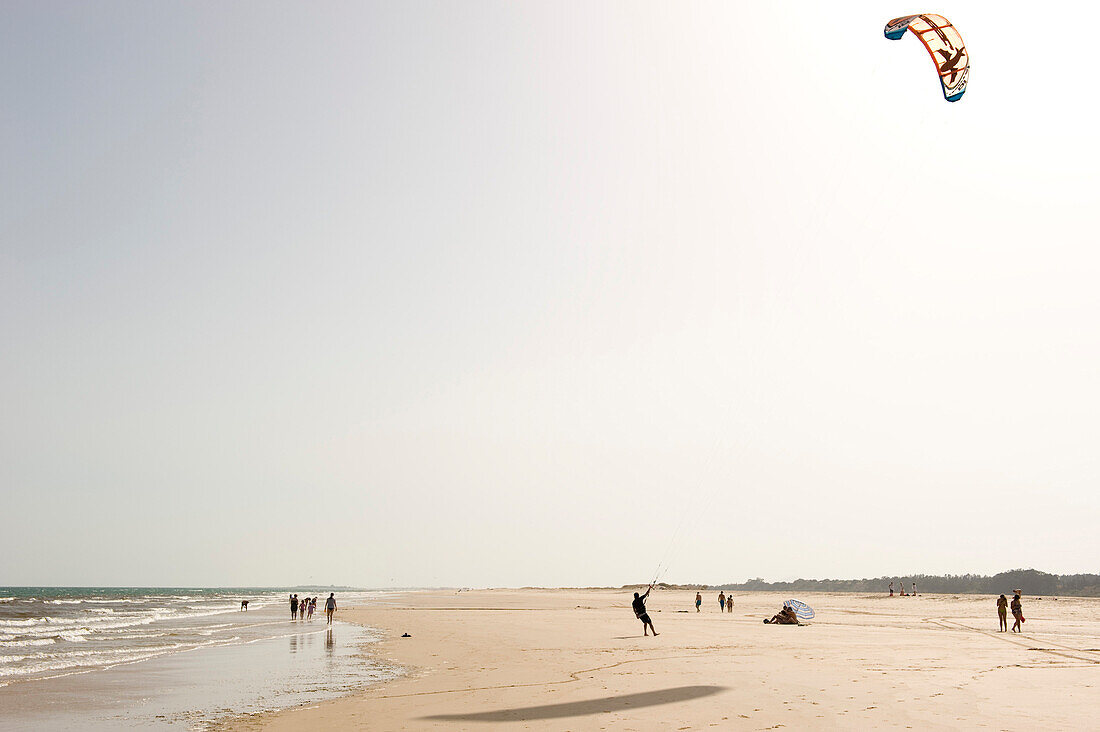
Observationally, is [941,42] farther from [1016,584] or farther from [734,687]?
[1016,584]

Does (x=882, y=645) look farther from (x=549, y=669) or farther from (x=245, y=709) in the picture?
(x=245, y=709)

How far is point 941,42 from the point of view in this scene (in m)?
13.4

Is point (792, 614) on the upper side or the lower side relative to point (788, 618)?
upper

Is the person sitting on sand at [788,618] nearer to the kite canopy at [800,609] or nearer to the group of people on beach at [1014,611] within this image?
the kite canopy at [800,609]

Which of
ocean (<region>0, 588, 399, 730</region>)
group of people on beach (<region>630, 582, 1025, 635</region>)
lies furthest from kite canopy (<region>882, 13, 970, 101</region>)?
ocean (<region>0, 588, 399, 730</region>)

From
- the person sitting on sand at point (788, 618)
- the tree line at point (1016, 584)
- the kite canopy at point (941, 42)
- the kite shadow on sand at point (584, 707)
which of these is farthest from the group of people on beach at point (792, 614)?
the tree line at point (1016, 584)

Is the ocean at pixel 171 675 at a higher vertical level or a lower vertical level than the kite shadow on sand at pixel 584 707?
lower

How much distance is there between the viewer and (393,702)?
1038 centimetres

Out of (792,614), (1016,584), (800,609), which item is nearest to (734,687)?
(792,614)

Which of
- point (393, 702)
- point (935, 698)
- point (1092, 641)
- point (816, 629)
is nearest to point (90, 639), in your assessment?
point (393, 702)

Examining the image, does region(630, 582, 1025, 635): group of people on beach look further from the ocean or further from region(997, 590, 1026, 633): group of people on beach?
the ocean

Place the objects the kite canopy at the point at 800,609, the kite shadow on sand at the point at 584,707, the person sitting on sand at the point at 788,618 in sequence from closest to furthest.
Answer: the kite shadow on sand at the point at 584,707, the person sitting on sand at the point at 788,618, the kite canopy at the point at 800,609

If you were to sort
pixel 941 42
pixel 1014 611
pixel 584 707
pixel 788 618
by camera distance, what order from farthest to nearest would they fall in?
pixel 788 618, pixel 1014 611, pixel 941 42, pixel 584 707

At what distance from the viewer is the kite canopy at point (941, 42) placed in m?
13.2
